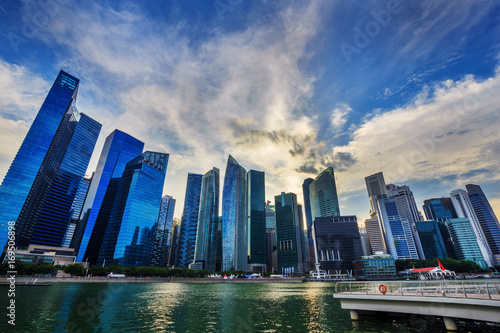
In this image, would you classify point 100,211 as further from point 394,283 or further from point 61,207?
point 394,283

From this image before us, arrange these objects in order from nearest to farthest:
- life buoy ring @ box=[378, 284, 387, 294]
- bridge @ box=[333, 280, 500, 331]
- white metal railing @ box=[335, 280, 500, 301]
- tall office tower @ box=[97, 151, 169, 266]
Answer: bridge @ box=[333, 280, 500, 331] → white metal railing @ box=[335, 280, 500, 301] → life buoy ring @ box=[378, 284, 387, 294] → tall office tower @ box=[97, 151, 169, 266]

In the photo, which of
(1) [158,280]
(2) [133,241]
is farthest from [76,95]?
(1) [158,280]

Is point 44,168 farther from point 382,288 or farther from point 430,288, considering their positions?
point 430,288

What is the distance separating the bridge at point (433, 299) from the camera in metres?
16.3

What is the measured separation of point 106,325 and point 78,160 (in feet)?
717

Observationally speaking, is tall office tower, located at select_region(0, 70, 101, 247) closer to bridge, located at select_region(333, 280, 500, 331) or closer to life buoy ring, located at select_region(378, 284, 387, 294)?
bridge, located at select_region(333, 280, 500, 331)

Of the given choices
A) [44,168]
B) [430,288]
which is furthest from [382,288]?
[44,168]

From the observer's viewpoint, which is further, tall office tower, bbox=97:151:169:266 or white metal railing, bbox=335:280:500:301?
tall office tower, bbox=97:151:169:266

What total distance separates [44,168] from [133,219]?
71.2 meters

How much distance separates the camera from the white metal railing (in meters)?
18.5

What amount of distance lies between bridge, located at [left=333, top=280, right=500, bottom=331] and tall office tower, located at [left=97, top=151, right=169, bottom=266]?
597ft

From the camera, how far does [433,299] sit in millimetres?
18500

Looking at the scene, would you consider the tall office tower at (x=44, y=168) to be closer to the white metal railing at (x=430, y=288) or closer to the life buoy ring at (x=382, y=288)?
the white metal railing at (x=430, y=288)

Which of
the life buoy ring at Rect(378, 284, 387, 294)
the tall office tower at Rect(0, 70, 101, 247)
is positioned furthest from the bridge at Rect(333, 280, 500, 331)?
the tall office tower at Rect(0, 70, 101, 247)
